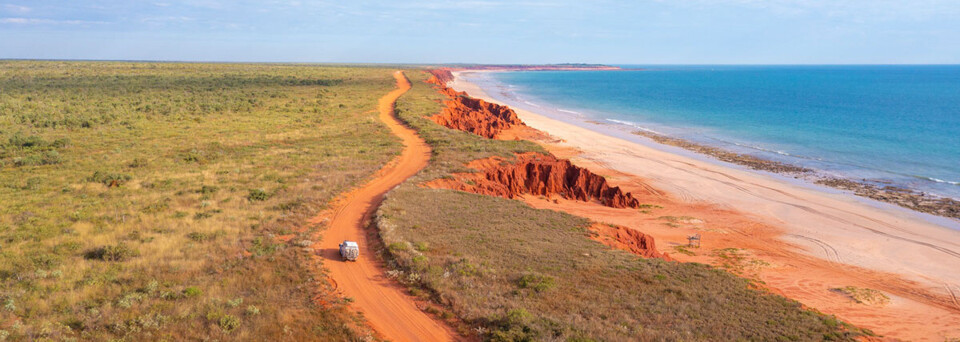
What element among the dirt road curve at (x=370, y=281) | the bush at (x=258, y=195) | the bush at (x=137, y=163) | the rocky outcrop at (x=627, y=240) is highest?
the bush at (x=137, y=163)

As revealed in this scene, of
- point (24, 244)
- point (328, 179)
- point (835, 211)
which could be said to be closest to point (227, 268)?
point (24, 244)

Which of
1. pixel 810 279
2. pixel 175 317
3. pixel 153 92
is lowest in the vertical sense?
pixel 810 279

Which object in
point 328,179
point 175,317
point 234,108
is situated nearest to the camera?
point 175,317

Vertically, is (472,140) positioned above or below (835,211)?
above

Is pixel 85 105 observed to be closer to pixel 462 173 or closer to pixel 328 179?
pixel 328 179

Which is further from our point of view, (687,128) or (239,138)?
(687,128)

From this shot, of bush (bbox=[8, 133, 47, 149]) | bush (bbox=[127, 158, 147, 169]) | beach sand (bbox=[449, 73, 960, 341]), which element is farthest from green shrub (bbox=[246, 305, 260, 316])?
bush (bbox=[8, 133, 47, 149])

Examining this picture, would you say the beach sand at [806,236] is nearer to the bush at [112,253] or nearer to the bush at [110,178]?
the bush at [112,253]

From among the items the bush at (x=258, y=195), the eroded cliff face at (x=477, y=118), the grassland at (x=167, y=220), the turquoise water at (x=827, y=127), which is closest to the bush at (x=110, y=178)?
the grassland at (x=167, y=220)
